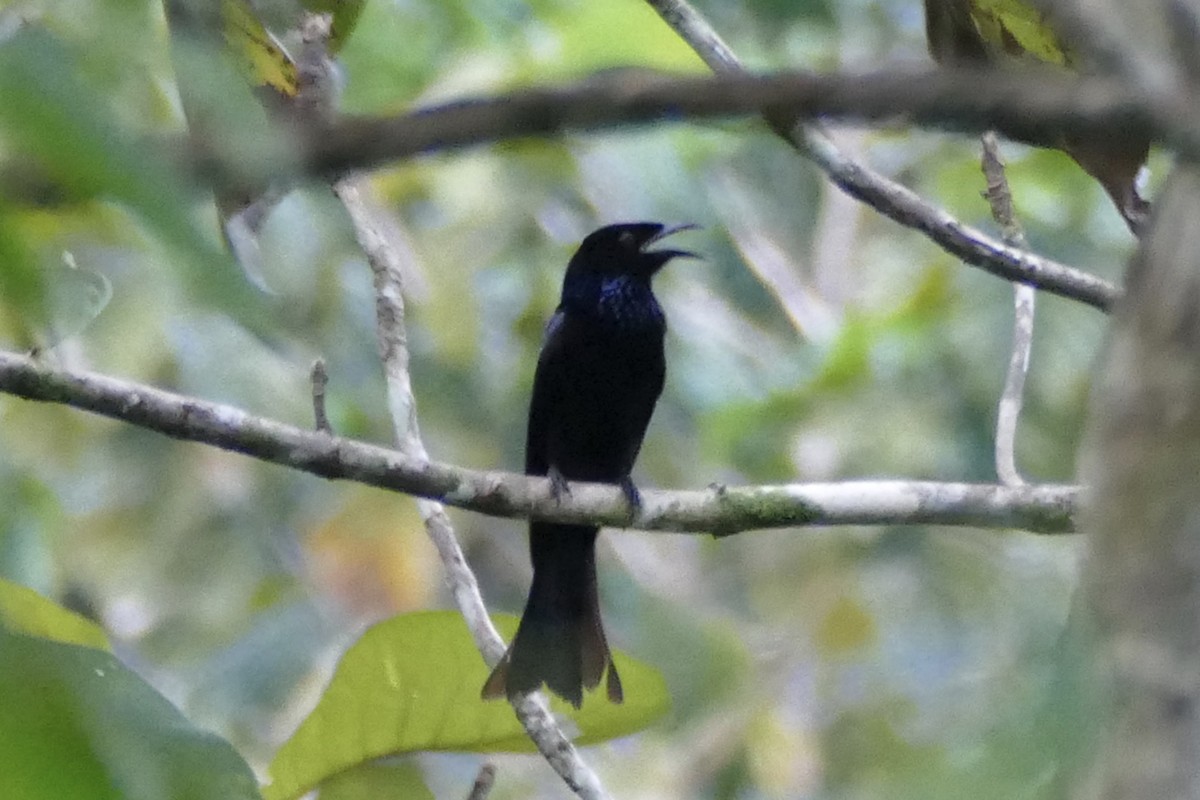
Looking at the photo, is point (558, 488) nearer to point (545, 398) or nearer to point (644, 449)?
point (545, 398)

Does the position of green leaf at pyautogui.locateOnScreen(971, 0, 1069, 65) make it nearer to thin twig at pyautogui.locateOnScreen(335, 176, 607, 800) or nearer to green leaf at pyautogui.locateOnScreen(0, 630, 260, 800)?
thin twig at pyautogui.locateOnScreen(335, 176, 607, 800)

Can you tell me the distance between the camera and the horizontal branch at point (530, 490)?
2264 mm

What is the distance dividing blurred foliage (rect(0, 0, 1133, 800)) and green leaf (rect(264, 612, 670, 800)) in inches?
2.5

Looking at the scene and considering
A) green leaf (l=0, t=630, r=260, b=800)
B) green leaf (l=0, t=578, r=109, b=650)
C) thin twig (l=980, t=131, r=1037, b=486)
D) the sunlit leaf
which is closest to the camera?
green leaf (l=0, t=630, r=260, b=800)

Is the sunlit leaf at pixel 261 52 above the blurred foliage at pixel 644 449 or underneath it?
above

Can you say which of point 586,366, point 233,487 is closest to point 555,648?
point 586,366

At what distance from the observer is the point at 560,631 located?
3.51 meters

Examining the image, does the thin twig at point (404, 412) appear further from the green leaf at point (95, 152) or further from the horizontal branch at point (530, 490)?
the green leaf at point (95, 152)

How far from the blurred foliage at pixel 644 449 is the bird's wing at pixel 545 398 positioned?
251 millimetres

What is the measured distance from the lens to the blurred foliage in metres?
3.33

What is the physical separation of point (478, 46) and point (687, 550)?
3.82 meters

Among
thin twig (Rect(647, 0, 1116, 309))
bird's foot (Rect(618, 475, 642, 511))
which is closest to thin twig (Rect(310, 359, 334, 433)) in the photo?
bird's foot (Rect(618, 475, 642, 511))

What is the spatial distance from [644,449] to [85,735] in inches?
201

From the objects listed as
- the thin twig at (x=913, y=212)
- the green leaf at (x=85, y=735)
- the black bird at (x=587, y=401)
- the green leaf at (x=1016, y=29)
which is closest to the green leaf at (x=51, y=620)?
the green leaf at (x=85, y=735)
